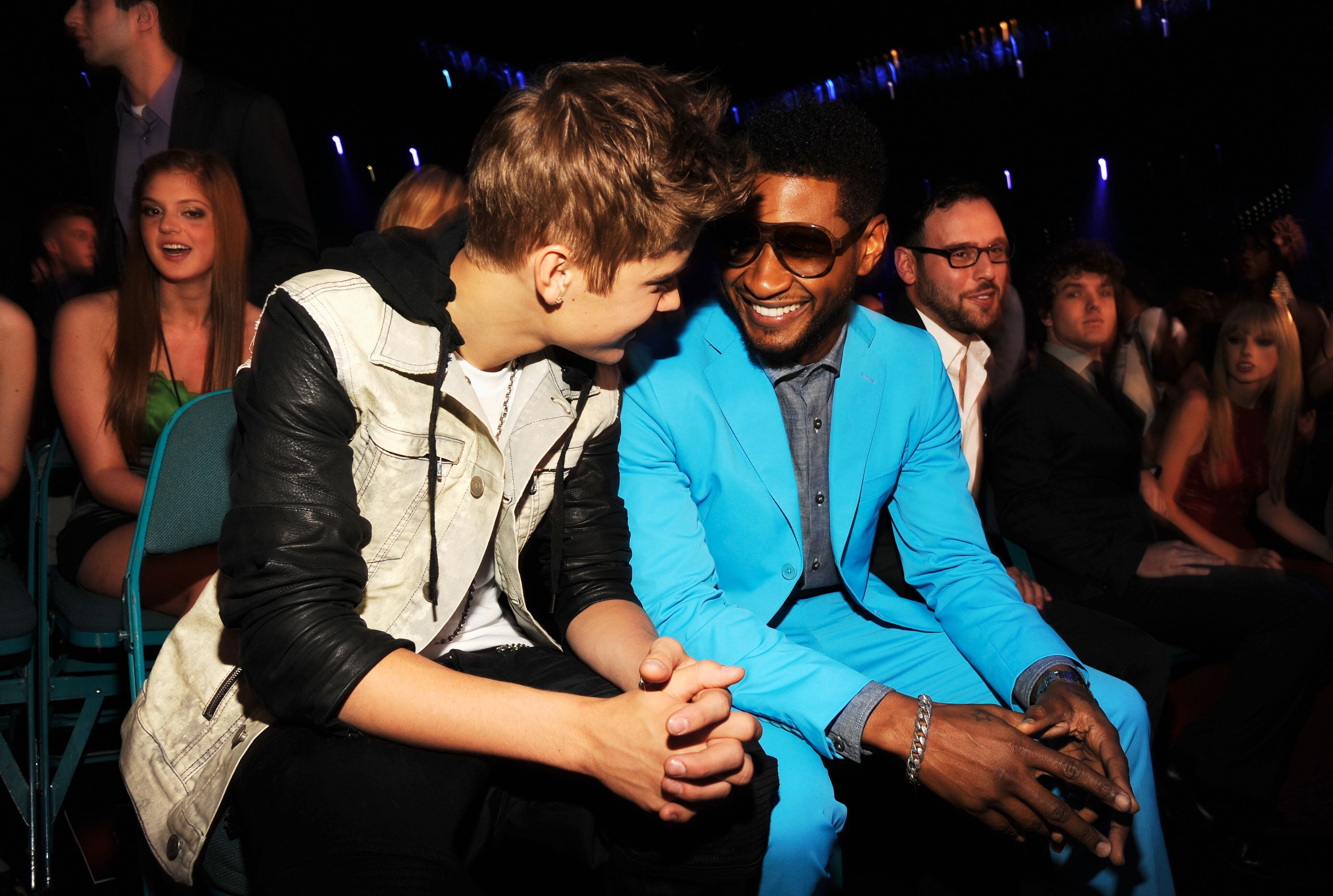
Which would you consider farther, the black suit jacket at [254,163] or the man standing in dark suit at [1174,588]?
the black suit jacket at [254,163]

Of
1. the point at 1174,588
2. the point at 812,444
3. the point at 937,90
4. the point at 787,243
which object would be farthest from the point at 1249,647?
the point at 937,90

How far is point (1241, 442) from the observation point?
3336mm

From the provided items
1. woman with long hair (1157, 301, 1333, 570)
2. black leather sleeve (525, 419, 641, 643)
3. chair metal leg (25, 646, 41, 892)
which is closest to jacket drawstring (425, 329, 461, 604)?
black leather sleeve (525, 419, 641, 643)

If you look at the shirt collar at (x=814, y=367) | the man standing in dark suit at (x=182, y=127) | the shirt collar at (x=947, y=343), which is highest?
the man standing in dark suit at (x=182, y=127)

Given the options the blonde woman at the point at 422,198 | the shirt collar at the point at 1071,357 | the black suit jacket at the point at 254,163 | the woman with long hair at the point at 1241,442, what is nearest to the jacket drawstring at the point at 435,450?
the blonde woman at the point at 422,198

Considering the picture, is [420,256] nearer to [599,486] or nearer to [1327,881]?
[599,486]

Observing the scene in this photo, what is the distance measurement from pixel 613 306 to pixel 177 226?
2.14 metres

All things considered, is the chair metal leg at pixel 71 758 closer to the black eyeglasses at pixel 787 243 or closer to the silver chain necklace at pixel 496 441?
the silver chain necklace at pixel 496 441

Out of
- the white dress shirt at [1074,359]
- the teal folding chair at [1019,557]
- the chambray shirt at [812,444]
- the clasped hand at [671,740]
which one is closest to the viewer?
the clasped hand at [671,740]

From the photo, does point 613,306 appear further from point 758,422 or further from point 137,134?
point 137,134

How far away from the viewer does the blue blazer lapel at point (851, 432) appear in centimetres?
197

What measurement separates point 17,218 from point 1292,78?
31.5 ft

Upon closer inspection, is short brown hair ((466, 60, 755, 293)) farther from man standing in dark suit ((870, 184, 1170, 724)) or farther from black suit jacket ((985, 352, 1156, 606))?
black suit jacket ((985, 352, 1156, 606))

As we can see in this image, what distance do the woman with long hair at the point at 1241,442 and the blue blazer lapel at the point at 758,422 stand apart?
206cm
